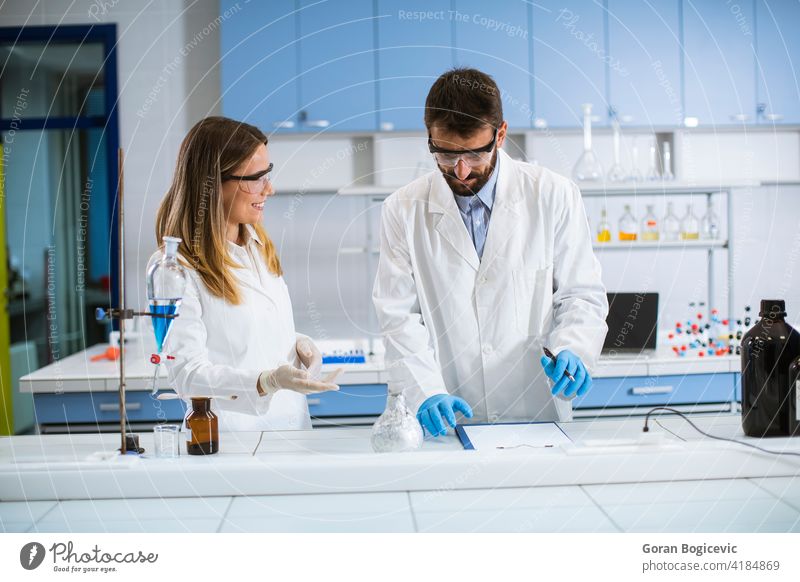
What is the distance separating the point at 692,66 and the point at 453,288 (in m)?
2.09

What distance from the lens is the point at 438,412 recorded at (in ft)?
4.60

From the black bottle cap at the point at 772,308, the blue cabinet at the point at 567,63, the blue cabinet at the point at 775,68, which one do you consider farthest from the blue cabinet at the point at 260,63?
the black bottle cap at the point at 772,308

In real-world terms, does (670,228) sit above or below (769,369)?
above

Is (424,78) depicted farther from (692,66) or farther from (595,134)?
(692,66)

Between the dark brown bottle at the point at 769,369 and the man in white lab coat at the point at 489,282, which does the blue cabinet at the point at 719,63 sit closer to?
the man in white lab coat at the point at 489,282

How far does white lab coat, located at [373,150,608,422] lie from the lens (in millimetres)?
1652

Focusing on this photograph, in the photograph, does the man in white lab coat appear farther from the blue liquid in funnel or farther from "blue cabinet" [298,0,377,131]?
"blue cabinet" [298,0,377,131]

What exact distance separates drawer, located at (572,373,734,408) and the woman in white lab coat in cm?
134

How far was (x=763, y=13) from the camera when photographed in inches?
126

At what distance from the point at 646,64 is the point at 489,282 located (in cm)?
198

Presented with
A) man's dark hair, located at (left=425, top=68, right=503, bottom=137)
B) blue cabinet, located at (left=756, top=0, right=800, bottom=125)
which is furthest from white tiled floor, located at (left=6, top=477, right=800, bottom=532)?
blue cabinet, located at (left=756, top=0, right=800, bottom=125)

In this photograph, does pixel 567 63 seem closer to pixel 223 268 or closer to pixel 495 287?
pixel 495 287

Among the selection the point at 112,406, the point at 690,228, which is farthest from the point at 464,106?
the point at 690,228
